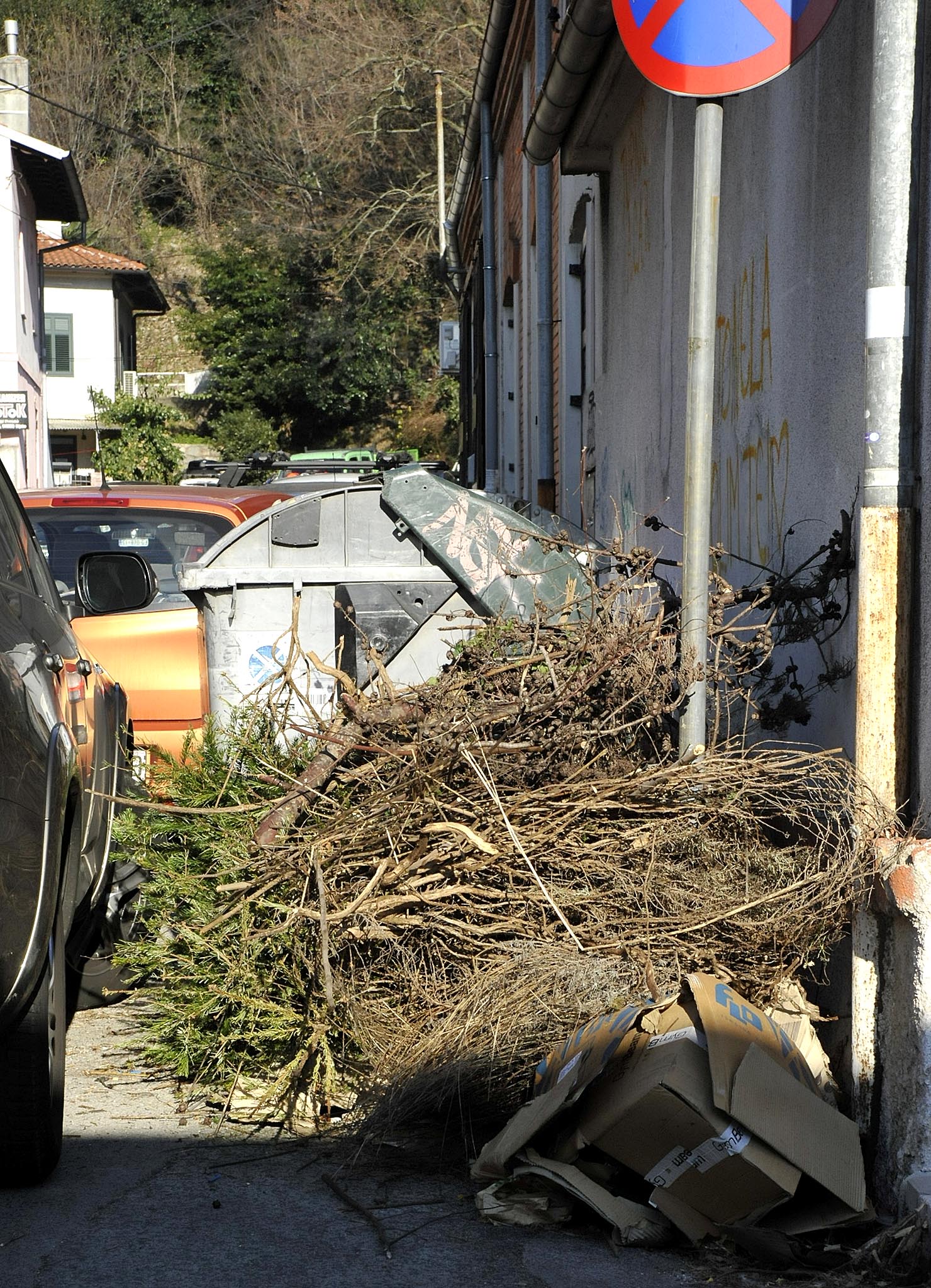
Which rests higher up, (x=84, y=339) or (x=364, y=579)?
(x=84, y=339)

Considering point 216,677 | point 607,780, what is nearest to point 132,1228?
point 607,780

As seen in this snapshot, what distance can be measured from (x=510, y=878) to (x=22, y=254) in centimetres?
2624

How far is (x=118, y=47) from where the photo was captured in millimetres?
54594

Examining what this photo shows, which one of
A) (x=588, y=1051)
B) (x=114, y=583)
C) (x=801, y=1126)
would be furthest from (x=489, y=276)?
(x=801, y=1126)

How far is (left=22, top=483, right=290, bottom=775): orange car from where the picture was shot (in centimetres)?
673

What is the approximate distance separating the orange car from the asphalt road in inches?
111

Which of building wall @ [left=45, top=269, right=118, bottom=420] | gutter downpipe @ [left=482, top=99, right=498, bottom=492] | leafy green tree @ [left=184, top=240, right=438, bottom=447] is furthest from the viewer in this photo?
building wall @ [left=45, top=269, right=118, bottom=420]

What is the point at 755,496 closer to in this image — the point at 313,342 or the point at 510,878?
the point at 510,878

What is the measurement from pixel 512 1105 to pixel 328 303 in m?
43.3

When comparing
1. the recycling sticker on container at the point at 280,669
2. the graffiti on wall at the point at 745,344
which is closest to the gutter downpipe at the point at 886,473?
the graffiti on wall at the point at 745,344

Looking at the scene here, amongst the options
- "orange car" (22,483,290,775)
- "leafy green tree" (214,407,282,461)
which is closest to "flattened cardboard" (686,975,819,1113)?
"orange car" (22,483,290,775)

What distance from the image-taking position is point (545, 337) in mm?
13023

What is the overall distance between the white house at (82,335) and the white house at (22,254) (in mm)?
12772

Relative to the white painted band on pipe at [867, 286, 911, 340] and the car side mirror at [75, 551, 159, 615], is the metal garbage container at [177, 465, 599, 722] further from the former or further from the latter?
the white painted band on pipe at [867, 286, 911, 340]
